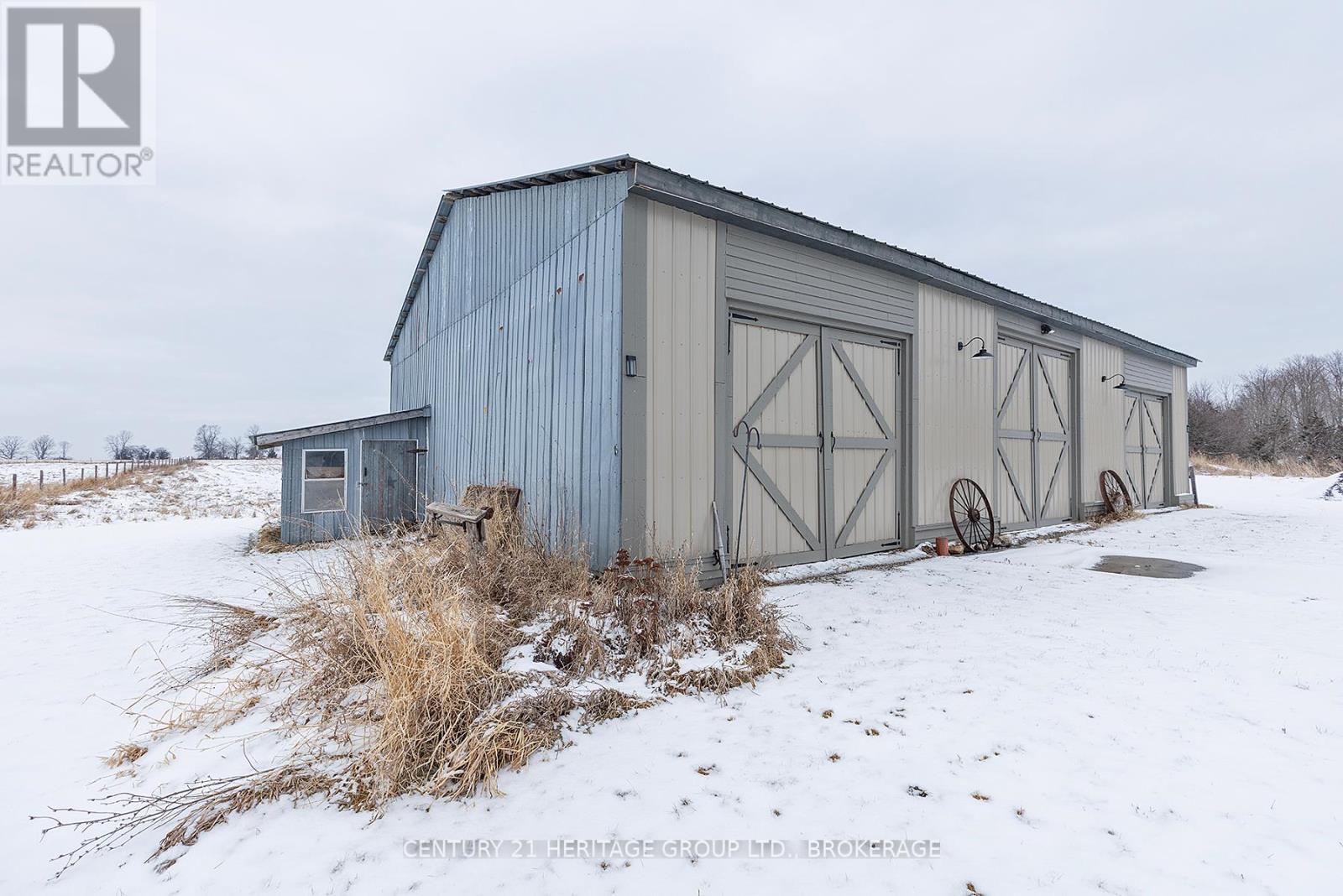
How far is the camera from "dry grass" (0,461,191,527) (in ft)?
41.2

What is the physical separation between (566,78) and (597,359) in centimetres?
1008

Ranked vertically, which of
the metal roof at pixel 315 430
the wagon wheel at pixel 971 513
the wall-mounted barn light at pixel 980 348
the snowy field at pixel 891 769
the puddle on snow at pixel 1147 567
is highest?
the wall-mounted barn light at pixel 980 348

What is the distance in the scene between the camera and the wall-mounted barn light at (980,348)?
7.62 m

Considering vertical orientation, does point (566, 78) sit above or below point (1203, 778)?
above

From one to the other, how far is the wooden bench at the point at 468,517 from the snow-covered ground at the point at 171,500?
35.7ft

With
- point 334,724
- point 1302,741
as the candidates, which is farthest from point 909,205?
point 334,724

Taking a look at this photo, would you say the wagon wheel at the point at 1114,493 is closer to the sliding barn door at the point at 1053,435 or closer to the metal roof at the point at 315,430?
the sliding barn door at the point at 1053,435

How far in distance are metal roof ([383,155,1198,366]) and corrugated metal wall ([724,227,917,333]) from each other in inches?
5.0

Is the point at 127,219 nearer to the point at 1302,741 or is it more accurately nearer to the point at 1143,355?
the point at 1302,741

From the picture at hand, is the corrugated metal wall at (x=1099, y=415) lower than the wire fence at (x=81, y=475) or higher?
higher

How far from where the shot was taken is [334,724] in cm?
257

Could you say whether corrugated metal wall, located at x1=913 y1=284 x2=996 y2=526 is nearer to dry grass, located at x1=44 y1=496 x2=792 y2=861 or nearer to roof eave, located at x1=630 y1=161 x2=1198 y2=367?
roof eave, located at x1=630 y1=161 x2=1198 y2=367

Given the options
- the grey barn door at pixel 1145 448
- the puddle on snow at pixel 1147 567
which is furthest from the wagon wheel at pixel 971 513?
the grey barn door at pixel 1145 448

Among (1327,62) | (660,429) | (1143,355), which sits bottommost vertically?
(660,429)
